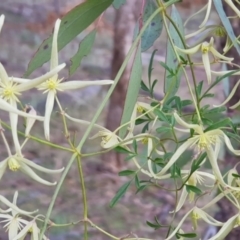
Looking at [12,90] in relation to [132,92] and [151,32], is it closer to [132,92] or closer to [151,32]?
[132,92]

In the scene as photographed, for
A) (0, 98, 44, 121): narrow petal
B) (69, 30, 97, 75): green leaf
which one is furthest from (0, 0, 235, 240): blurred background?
(0, 98, 44, 121): narrow petal

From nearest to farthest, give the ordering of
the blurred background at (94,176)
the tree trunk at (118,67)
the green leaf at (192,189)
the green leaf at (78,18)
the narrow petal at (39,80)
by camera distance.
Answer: the narrow petal at (39,80), the green leaf at (192,189), the green leaf at (78,18), the blurred background at (94,176), the tree trunk at (118,67)

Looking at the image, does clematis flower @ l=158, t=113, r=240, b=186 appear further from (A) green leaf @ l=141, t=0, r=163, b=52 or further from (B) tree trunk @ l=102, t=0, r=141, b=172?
(B) tree trunk @ l=102, t=0, r=141, b=172

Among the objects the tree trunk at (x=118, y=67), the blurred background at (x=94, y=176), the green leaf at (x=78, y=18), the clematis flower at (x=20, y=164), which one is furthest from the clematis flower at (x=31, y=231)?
the tree trunk at (x=118, y=67)

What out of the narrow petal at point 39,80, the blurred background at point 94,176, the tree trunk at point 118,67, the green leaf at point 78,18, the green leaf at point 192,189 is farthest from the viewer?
the tree trunk at point 118,67

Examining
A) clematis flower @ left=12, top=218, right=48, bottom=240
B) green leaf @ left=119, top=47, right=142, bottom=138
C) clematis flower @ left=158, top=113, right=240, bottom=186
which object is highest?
green leaf @ left=119, top=47, right=142, bottom=138

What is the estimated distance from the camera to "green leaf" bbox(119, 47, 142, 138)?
0.59m

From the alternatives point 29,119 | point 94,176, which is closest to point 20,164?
point 29,119

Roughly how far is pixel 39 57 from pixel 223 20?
192 mm

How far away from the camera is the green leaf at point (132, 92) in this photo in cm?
59

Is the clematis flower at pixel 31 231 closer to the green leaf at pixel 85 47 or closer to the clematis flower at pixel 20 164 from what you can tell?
the clematis flower at pixel 20 164

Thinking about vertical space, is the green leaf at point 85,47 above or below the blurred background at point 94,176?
above

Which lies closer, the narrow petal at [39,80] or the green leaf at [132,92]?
the narrow petal at [39,80]

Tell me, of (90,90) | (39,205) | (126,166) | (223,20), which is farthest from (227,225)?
(90,90)
